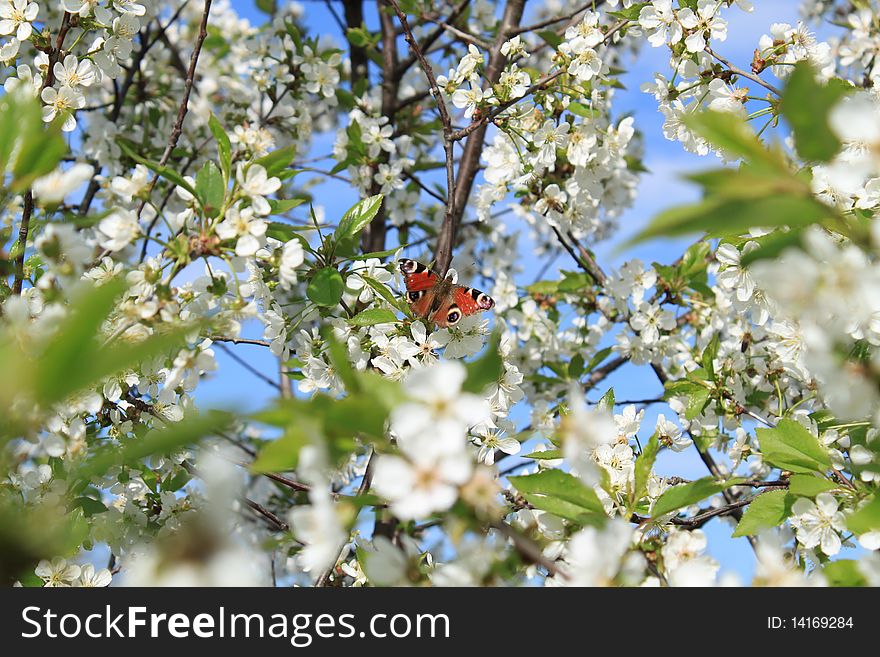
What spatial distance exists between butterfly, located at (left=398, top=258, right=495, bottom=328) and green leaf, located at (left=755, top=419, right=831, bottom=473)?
85cm

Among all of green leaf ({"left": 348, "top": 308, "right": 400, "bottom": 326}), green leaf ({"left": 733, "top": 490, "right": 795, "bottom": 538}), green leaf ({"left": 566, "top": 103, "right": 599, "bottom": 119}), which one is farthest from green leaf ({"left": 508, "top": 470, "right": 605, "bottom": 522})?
green leaf ({"left": 566, "top": 103, "right": 599, "bottom": 119})

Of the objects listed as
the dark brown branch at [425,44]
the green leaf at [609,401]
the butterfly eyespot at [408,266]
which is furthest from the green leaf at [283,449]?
the dark brown branch at [425,44]

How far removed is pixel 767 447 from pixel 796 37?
1.47 metres

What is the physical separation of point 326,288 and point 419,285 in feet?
1.14

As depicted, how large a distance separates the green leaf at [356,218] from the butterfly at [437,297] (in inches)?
8.2

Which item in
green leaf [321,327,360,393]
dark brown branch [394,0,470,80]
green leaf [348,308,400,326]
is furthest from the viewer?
dark brown branch [394,0,470,80]

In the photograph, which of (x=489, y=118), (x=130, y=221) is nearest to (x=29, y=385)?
(x=130, y=221)

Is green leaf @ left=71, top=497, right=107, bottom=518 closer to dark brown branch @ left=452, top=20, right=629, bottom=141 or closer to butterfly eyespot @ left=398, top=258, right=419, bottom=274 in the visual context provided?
butterfly eyespot @ left=398, top=258, right=419, bottom=274

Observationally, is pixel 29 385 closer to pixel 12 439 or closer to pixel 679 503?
pixel 12 439

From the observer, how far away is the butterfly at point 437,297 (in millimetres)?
2068

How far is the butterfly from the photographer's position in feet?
6.79
